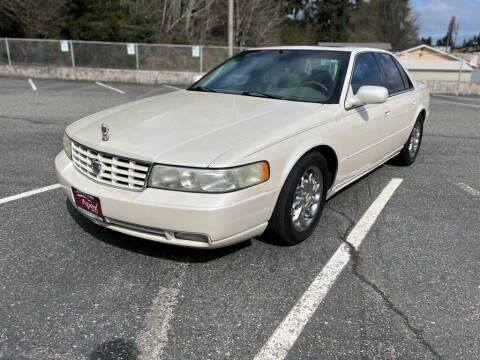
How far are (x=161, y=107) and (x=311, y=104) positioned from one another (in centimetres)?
126

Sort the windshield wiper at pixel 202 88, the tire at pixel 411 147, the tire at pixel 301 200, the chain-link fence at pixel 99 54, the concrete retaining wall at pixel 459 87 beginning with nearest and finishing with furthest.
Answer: the tire at pixel 301 200 < the windshield wiper at pixel 202 88 < the tire at pixel 411 147 < the concrete retaining wall at pixel 459 87 < the chain-link fence at pixel 99 54

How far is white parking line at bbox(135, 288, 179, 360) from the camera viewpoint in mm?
2182

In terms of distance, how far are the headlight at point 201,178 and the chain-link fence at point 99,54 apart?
16901 millimetres

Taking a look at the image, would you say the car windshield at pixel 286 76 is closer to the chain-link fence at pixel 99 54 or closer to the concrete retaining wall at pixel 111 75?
the concrete retaining wall at pixel 111 75

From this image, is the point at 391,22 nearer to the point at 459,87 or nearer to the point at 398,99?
the point at 459,87

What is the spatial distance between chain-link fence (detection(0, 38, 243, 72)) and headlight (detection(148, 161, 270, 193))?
16901mm

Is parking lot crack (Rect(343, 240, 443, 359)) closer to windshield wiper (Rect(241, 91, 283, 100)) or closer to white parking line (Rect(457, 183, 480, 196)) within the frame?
windshield wiper (Rect(241, 91, 283, 100))

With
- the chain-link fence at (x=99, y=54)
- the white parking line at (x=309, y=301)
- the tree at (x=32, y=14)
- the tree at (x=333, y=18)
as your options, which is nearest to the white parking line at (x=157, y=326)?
the white parking line at (x=309, y=301)

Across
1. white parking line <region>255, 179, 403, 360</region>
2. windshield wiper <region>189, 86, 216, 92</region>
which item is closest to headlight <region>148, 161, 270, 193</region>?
white parking line <region>255, 179, 403, 360</region>

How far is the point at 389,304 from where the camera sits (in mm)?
2590

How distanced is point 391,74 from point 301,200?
241 centimetres

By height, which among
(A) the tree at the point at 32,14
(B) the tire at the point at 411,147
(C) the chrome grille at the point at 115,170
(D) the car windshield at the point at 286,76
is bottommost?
(B) the tire at the point at 411,147

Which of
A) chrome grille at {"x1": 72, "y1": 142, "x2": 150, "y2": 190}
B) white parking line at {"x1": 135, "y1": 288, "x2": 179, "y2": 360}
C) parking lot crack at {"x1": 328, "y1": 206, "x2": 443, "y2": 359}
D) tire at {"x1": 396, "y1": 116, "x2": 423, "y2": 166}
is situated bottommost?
parking lot crack at {"x1": 328, "y1": 206, "x2": 443, "y2": 359}

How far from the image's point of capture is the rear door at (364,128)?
3604mm
